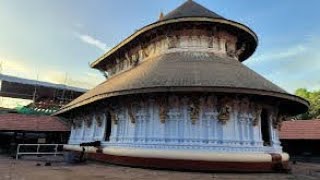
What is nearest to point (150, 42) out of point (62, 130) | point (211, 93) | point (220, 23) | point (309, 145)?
point (220, 23)

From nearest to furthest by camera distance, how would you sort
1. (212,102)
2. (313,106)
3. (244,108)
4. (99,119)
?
(212,102) → (244,108) → (99,119) → (313,106)

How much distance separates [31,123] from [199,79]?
52.8 ft

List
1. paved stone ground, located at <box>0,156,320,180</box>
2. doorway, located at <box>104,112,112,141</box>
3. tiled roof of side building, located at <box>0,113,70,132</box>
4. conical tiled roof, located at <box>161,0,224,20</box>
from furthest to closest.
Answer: tiled roof of side building, located at <box>0,113,70,132</box>
conical tiled roof, located at <box>161,0,224,20</box>
doorway, located at <box>104,112,112,141</box>
paved stone ground, located at <box>0,156,320,180</box>

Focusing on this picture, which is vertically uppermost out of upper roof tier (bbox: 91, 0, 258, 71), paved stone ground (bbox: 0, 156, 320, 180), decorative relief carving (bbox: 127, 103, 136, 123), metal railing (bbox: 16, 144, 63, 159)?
upper roof tier (bbox: 91, 0, 258, 71)

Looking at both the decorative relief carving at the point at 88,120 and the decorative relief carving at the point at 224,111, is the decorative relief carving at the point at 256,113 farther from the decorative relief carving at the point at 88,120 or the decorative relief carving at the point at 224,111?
the decorative relief carving at the point at 88,120

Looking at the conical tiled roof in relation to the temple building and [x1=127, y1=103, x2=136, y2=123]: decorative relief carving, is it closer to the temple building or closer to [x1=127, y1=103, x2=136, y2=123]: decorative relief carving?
the temple building

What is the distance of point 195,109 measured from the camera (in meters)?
14.2

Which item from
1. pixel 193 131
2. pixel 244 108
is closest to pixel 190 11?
pixel 244 108

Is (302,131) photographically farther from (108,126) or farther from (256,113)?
(108,126)

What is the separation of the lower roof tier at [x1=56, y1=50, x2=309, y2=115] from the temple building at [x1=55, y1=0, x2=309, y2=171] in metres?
0.04

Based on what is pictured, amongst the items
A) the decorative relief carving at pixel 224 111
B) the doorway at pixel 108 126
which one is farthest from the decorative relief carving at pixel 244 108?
the doorway at pixel 108 126

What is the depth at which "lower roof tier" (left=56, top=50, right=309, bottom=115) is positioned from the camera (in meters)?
13.2

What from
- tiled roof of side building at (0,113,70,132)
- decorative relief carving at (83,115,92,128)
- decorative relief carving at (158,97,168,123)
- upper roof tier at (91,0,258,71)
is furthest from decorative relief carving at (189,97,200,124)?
tiled roof of side building at (0,113,70,132)

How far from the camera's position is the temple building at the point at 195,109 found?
13.6 meters
